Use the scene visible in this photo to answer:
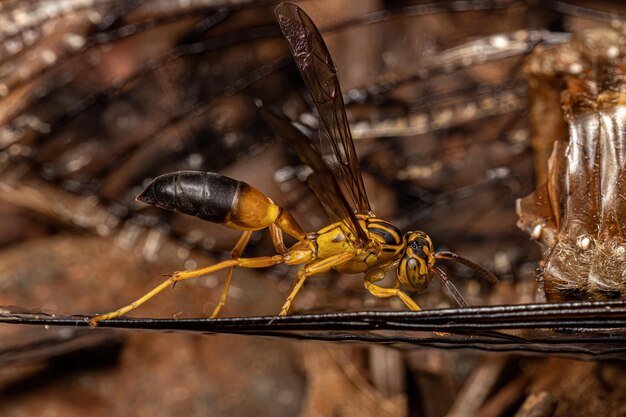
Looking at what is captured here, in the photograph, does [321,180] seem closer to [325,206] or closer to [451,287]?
[325,206]

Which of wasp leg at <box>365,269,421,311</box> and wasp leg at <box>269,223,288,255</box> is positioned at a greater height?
wasp leg at <box>269,223,288,255</box>

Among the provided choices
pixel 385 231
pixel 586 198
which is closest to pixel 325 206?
pixel 385 231

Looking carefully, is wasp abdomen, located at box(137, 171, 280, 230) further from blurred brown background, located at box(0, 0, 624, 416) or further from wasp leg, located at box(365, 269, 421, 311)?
blurred brown background, located at box(0, 0, 624, 416)

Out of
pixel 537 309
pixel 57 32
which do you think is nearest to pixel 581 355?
pixel 537 309

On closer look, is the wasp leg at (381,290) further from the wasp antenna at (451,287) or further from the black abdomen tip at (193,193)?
the black abdomen tip at (193,193)

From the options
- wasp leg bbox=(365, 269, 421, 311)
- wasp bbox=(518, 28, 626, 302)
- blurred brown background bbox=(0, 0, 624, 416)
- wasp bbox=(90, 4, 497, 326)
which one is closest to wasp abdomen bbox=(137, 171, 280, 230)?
wasp bbox=(90, 4, 497, 326)

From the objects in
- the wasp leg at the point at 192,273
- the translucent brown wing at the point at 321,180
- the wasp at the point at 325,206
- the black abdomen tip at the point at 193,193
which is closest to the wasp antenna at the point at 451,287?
the wasp at the point at 325,206
